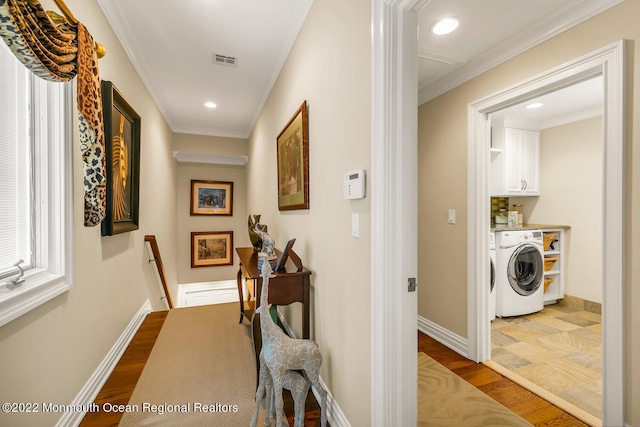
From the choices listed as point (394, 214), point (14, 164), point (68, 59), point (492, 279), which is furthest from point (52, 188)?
point (492, 279)

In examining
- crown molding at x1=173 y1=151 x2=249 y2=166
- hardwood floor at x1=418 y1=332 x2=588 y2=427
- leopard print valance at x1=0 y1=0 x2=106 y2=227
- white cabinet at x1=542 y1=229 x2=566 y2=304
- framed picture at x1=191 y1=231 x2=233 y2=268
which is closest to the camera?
leopard print valance at x1=0 y1=0 x2=106 y2=227

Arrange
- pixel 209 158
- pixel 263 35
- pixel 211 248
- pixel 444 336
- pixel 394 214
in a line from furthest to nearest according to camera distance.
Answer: pixel 211 248 < pixel 209 158 < pixel 444 336 < pixel 263 35 < pixel 394 214

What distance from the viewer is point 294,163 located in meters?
2.19

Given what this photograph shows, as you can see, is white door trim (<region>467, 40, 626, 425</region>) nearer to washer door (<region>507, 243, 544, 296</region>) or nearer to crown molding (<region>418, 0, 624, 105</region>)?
crown molding (<region>418, 0, 624, 105</region>)

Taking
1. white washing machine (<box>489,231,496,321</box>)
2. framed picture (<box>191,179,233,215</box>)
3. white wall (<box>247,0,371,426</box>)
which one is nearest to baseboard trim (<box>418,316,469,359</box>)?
white washing machine (<box>489,231,496,321</box>)

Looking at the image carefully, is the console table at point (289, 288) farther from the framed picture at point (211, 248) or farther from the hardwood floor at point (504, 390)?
the framed picture at point (211, 248)

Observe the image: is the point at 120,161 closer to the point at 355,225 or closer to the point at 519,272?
the point at 355,225

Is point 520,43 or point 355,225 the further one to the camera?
point 520,43

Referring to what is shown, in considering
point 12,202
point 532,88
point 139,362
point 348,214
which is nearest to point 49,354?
point 12,202

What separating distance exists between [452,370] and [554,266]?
2702 mm

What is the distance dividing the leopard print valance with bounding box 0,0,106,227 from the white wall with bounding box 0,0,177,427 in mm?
200

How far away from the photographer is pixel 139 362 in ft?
6.73

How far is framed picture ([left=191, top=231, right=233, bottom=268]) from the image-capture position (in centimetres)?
513

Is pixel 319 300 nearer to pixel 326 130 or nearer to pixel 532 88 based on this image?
pixel 326 130
